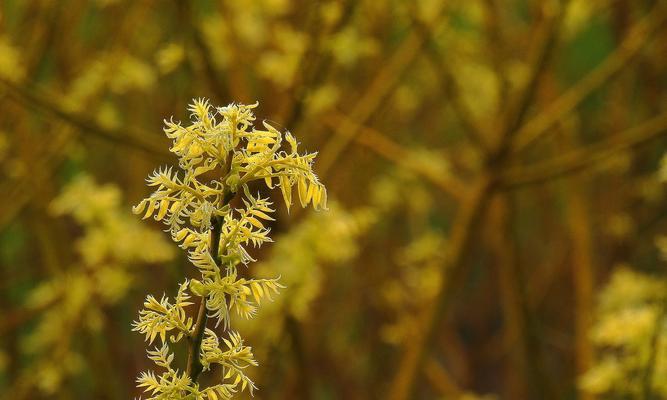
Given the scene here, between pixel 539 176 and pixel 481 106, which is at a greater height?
pixel 481 106

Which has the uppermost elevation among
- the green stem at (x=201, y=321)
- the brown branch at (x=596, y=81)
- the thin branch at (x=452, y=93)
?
the brown branch at (x=596, y=81)

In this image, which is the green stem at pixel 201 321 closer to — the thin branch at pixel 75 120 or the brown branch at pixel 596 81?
the thin branch at pixel 75 120

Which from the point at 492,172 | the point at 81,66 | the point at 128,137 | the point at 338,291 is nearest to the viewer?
the point at 128,137

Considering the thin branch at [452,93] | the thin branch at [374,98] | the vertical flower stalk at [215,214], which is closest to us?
the vertical flower stalk at [215,214]

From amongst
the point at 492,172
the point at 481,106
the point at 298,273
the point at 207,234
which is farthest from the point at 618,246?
the point at 207,234

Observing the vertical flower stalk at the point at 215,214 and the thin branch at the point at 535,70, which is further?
the thin branch at the point at 535,70

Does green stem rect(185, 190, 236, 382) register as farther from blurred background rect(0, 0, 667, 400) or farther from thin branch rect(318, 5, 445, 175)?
thin branch rect(318, 5, 445, 175)

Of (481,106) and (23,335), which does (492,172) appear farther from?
(23,335)

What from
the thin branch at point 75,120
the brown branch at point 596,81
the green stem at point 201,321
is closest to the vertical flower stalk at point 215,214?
the green stem at point 201,321
